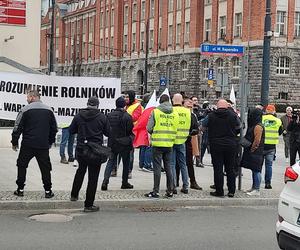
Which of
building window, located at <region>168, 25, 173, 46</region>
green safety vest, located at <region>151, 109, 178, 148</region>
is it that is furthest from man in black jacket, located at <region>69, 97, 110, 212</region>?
building window, located at <region>168, 25, 173, 46</region>

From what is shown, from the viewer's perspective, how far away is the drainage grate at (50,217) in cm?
852

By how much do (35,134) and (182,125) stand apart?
9.23ft

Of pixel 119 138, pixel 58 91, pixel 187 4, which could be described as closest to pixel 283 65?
pixel 187 4

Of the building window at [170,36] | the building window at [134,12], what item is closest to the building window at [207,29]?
the building window at [170,36]

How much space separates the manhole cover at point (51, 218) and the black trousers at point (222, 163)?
3.11 meters

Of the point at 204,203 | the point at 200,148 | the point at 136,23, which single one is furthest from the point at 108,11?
the point at 204,203

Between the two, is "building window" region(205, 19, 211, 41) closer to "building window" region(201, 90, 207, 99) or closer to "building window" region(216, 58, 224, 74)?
"building window" region(216, 58, 224, 74)

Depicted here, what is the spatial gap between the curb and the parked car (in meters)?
4.07

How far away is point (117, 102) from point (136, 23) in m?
71.6

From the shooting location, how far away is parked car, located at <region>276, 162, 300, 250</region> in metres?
5.63

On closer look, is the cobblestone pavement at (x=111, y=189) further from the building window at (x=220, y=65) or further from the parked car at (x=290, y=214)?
the building window at (x=220, y=65)

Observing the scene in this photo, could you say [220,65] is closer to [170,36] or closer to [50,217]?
[170,36]

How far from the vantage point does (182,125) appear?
34.9 feet

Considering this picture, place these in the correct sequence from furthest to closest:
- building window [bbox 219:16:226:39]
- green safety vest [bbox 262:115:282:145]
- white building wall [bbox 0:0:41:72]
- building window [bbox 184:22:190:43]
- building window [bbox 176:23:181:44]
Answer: building window [bbox 176:23:181:44]
building window [bbox 184:22:190:43]
building window [bbox 219:16:226:39]
white building wall [bbox 0:0:41:72]
green safety vest [bbox 262:115:282:145]
